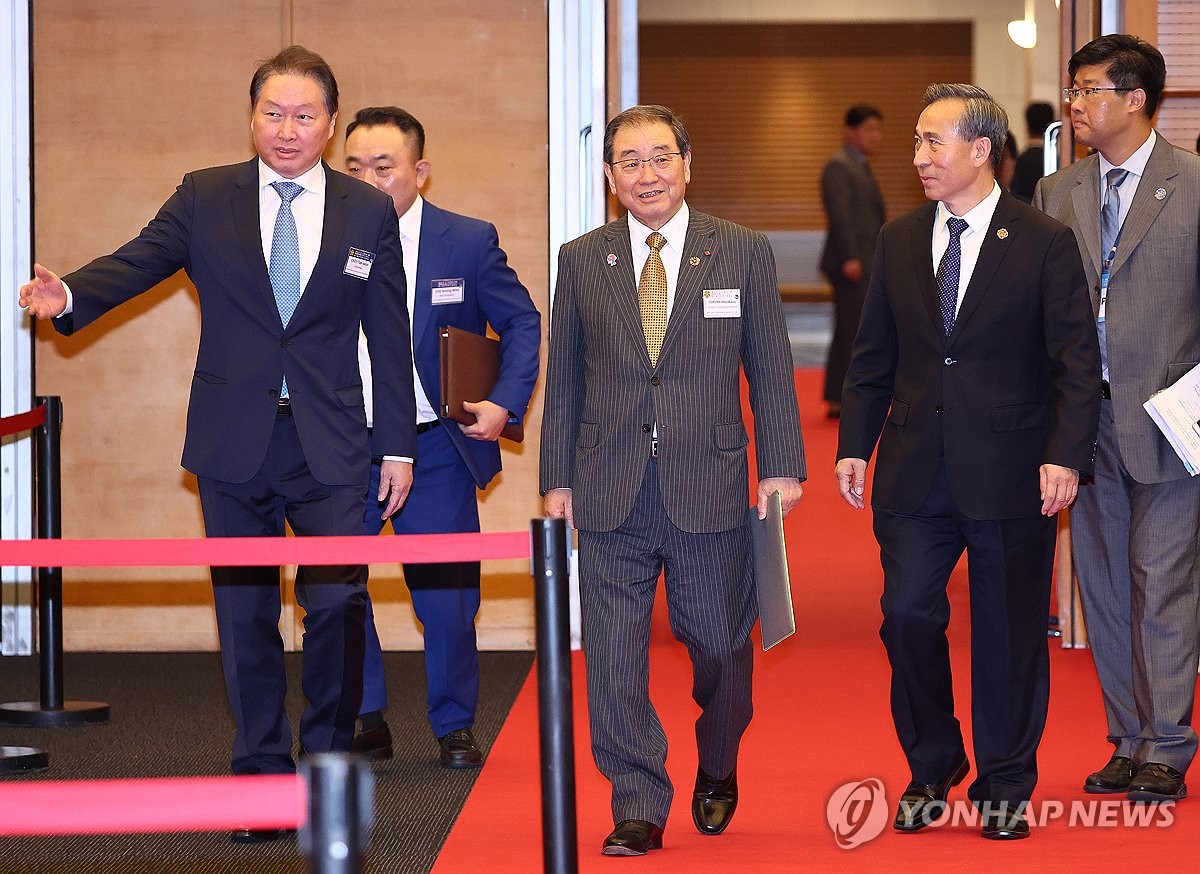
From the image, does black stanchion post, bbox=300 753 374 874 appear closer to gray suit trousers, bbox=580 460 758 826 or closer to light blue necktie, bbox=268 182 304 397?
gray suit trousers, bbox=580 460 758 826

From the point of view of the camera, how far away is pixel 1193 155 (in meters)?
3.96

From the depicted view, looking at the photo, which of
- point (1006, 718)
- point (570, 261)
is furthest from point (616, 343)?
point (1006, 718)

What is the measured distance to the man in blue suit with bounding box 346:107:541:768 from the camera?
4.36m

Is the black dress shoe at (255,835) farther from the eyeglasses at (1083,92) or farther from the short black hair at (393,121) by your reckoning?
the eyeglasses at (1083,92)

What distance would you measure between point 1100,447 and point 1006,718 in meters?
0.89

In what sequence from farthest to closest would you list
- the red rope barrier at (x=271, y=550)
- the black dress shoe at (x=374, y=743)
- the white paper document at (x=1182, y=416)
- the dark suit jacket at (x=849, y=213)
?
the dark suit jacket at (x=849, y=213) → the black dress shoe at (x=374, y=743) → the white paper document at (x=1182, y=416) → the red rope barrier at (x=271, y=550)

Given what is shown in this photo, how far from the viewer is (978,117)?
3480 millimetres

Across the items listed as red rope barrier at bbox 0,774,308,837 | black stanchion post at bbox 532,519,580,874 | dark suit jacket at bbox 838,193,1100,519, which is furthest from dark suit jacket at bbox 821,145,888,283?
red rope barrier at bbox 0,774,308,837

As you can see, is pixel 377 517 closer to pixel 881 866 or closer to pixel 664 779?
pixel 664 779

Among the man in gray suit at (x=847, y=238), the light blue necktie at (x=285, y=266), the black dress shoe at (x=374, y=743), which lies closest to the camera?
the light blue necktie at (x=285, y=266)

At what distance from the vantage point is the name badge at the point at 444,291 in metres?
4.42

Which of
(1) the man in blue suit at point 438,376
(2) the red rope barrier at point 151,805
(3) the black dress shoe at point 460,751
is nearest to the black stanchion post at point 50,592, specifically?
(1) the man in blue suit at point 438,376

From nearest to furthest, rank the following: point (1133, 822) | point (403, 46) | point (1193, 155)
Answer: point (1133, 822), point (1193, 155), point (403, 46)

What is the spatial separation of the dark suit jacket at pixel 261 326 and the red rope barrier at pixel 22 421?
1228 millimetres
